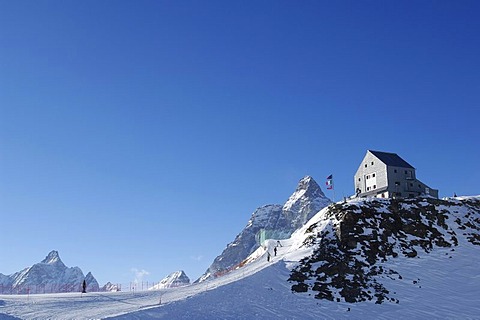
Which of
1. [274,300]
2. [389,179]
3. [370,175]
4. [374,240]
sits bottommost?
[274,300]

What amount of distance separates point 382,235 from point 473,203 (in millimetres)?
24237

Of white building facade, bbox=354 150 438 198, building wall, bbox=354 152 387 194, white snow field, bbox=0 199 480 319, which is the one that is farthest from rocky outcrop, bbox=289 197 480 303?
building wall, bbox=354 152 387 194

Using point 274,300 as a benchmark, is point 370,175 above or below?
above

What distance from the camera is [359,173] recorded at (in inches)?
3939

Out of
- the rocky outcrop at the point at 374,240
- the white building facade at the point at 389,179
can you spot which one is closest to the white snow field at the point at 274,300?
the rocky outcrop at the point at 374,240

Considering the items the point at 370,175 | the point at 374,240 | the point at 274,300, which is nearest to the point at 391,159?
the point at 370,175

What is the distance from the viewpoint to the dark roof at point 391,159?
306ft

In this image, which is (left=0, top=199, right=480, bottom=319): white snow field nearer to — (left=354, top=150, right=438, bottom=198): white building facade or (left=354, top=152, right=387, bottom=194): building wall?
(left=354, top=150, right=438, bottom=198): white building facade

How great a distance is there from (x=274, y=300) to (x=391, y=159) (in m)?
51.8

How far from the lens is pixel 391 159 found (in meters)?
95.9

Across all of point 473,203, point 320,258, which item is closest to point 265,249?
point 320,258

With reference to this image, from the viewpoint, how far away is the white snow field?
47969 mm

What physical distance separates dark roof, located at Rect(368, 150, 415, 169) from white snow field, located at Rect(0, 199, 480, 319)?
2730cm

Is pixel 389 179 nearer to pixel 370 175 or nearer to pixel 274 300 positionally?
pixel 370 175
